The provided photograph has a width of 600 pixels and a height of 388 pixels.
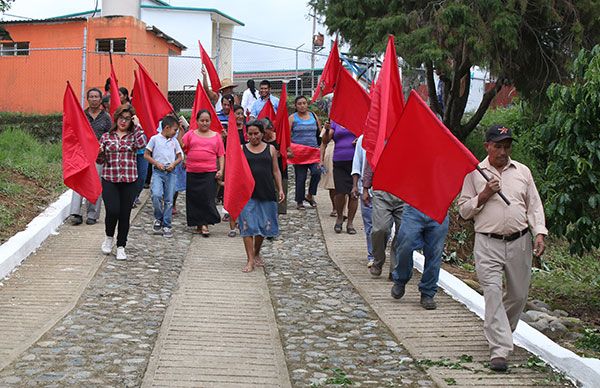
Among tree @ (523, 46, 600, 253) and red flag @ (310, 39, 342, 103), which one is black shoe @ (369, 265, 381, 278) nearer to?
tree @ (523, 46, 600, 253)

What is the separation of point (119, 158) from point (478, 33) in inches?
395

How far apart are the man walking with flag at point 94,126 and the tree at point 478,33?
7.85m

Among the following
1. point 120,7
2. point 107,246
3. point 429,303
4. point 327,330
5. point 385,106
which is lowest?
point 327,330

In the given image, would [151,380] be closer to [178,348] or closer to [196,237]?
[178,348]

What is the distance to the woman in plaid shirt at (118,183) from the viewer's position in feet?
34.6

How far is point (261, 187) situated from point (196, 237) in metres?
2.37

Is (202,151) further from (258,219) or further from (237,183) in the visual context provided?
(258,219)

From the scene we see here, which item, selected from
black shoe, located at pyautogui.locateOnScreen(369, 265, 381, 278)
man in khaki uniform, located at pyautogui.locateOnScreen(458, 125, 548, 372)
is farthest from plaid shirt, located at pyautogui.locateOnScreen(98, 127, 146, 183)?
man in khaki uniform, located at pyautogui.locateOnScreen(458, 125, 548, 372)

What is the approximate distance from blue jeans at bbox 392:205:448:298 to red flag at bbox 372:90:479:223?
3.33ft

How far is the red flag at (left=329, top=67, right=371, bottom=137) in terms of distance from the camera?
11.8m

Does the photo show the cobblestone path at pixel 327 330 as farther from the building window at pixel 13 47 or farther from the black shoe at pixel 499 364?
the building window at pixel 13 47

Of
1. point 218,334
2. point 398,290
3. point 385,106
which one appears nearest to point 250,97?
point 385,106

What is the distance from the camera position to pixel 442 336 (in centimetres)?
793

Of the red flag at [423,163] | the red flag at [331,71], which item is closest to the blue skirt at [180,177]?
the red flag at [331,71]
